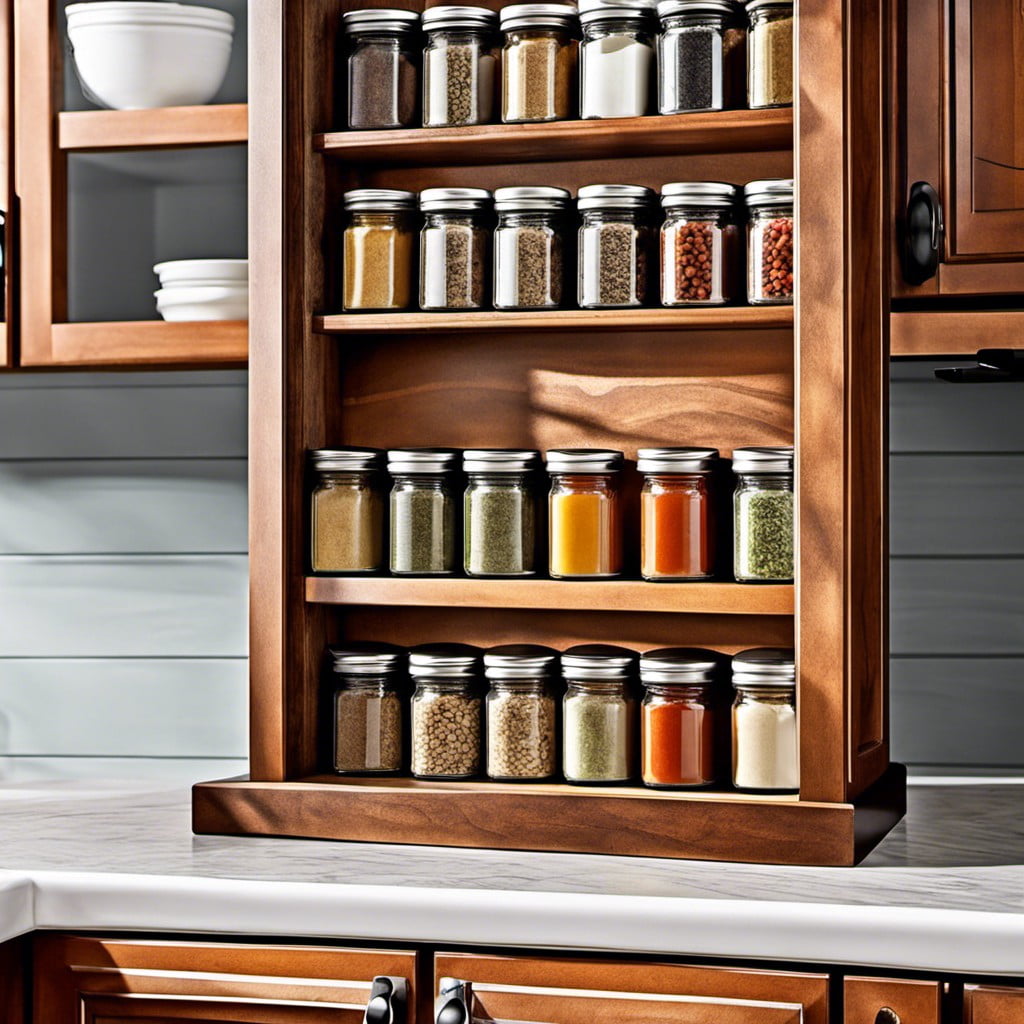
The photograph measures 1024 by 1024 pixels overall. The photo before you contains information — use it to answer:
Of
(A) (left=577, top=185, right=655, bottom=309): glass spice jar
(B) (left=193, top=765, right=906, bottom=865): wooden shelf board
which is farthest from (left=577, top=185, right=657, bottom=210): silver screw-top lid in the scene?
(B) (left=193, top=765, right=906, bottom=865): wooden shelf board

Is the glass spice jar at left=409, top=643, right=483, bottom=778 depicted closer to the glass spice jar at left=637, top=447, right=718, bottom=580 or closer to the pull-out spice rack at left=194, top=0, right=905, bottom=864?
the pull-out spice rack at left=194, top=0, right=905, bottom=864

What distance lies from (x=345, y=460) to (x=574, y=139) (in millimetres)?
468

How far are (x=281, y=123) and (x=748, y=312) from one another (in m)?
0.60

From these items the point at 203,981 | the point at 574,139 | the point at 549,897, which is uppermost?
the point at 574,139

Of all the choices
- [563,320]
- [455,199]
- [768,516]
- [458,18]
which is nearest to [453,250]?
[455,199]

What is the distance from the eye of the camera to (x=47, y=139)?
191 centimetres

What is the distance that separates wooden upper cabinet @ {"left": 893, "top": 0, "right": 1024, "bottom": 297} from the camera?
5.72 feet

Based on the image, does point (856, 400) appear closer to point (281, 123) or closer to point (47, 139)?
point (281, 123)

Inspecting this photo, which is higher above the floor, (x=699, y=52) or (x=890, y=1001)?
(x=699, y=52)

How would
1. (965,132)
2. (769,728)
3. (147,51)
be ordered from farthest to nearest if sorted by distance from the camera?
(147,51), (965,132), (769,728)

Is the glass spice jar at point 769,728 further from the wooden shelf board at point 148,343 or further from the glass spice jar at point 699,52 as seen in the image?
the wooden shelf board at point 148,343

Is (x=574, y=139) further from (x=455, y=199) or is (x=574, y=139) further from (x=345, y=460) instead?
(x=345, y=460)

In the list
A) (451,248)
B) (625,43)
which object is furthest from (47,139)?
(625,43)

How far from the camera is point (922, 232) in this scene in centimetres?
177
